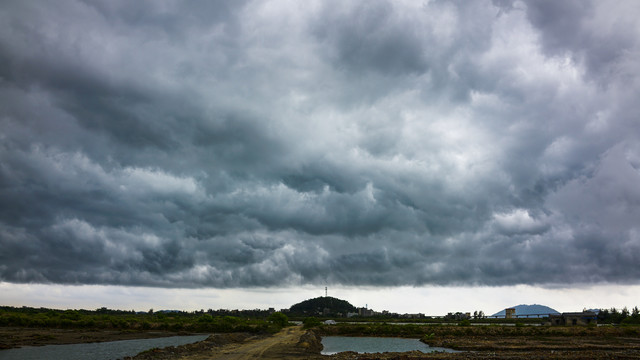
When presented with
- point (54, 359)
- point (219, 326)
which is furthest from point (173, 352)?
point (219, 326)

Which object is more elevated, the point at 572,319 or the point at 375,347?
the point at 375,347

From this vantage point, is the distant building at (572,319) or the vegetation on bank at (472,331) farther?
the distant building at (572,319)

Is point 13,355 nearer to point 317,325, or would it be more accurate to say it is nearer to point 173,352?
point 173,352

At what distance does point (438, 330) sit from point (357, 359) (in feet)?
327

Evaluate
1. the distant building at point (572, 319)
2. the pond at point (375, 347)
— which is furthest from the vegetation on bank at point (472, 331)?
the distant building at point (572, 319)

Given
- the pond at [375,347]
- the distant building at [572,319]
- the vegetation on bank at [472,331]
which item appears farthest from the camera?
the distant building at [572,319]

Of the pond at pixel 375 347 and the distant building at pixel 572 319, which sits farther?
the distant building at pixel 572 319

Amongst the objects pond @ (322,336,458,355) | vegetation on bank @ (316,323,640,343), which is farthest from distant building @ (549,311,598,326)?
pond @ (322,336,458,355)

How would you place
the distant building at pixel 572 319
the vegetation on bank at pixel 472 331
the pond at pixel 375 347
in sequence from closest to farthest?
the pond at pixel 375 347, the vegetation on bank at pixel 472 331, the distant building at pixel 572 319

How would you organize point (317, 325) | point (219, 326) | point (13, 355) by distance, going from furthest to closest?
point (317, 325)
point (219, 326)
point (13, 355)

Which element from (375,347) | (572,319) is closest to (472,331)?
(375,347)

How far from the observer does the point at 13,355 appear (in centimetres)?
7612

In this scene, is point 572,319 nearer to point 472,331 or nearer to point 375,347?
point 472,331

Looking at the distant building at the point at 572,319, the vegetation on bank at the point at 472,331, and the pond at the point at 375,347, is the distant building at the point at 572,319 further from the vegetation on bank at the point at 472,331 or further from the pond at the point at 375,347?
the pond at the point at 375,347
